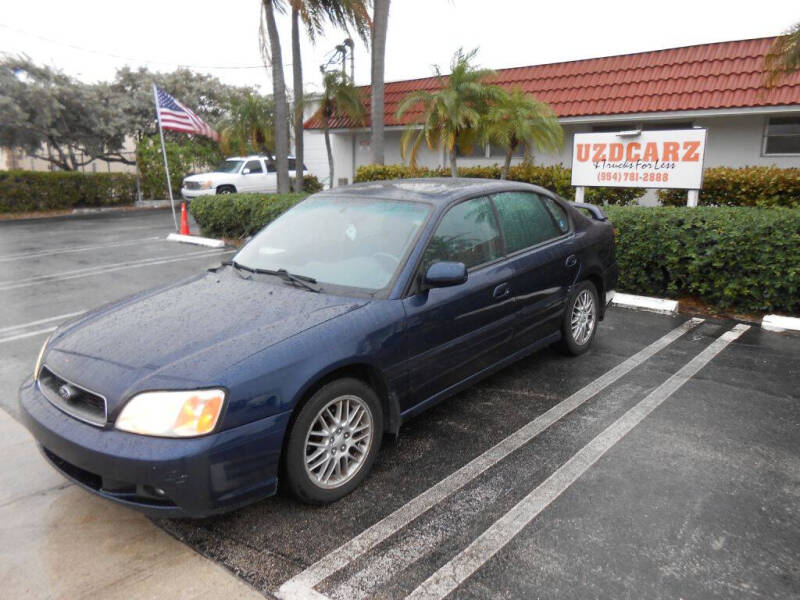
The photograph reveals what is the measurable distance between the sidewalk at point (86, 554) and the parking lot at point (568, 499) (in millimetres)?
85

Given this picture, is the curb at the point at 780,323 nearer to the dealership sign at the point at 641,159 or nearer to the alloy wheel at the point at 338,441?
the dealership sign at the point at 641,159

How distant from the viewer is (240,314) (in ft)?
10.6

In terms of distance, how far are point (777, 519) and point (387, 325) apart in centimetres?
216

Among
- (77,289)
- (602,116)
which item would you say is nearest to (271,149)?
(602,116)

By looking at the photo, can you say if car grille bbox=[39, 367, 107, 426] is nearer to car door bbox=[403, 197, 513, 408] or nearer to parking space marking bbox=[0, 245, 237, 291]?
car door bbox=[403, 197, 513, 408]

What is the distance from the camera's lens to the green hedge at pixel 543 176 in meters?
10.2

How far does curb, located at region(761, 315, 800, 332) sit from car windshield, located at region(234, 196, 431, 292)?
14.6 feet

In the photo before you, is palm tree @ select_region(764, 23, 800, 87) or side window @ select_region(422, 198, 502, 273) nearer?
side window @ select_region(422, 198, 502, 273)

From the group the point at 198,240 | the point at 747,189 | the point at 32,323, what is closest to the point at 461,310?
the point at 32,323

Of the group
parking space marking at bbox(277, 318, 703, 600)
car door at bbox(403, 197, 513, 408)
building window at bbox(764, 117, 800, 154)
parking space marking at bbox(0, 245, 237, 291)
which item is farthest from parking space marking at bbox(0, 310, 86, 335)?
building window at bbox(764, 117, 800, 154)

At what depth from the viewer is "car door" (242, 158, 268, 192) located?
20.8 m

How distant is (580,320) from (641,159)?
4.19m

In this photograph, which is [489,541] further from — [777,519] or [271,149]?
[271,149]

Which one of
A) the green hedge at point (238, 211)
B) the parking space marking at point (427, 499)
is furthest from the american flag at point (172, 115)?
the parking space marking at point (427, 499)
